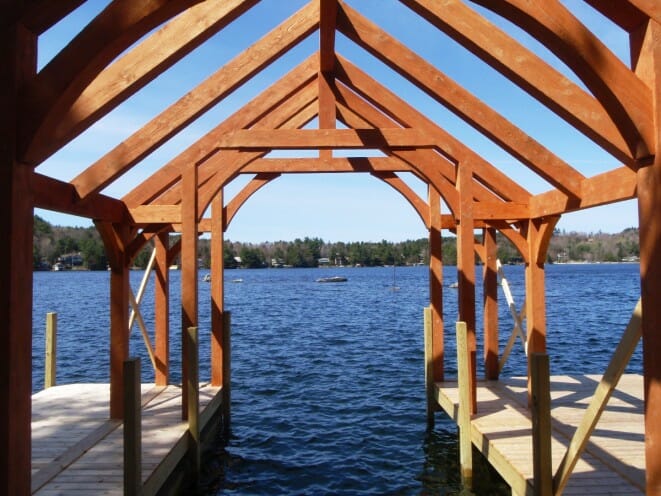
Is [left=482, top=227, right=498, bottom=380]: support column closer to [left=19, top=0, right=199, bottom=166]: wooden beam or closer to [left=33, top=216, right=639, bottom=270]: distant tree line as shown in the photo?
→ [left=19, top=0, right=199, bottom=166]: wooden beam

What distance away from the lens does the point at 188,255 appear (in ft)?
23.1

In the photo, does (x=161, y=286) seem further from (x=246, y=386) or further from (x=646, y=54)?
(x=646, y=54)

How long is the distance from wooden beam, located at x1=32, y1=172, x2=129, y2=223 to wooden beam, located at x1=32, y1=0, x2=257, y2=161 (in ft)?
3.44

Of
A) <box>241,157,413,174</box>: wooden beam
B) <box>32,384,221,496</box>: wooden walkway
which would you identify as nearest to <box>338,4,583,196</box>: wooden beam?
<box>241,157,413,174</box>: wooden beam

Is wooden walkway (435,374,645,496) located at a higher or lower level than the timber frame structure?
lower

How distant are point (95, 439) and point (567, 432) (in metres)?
5.57

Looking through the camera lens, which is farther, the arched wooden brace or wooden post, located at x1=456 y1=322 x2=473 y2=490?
the arched wooden brace

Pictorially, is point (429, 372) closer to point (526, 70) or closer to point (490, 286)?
point (490, 286)

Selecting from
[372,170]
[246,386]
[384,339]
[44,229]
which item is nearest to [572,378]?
[372,170]

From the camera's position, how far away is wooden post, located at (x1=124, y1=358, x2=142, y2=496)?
4582mm

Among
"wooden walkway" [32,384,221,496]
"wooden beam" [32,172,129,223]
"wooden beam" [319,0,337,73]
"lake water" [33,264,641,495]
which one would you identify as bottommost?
"lake water" [33,264,641,495]

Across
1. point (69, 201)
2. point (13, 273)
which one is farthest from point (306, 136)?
point (13, 273)

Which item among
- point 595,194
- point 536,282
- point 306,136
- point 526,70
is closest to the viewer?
point 526,70

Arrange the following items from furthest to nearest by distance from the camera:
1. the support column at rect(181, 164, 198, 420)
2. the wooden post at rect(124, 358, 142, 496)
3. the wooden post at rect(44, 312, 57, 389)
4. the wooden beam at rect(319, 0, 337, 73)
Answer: the wooden post at rect(44, 312, 57, 389) < the support column at rect(181, 164, 198, 420) < the wooden beam at rect(319, 0, 337, 73) < the wooden post at rect(124, 358, 142, 496)
